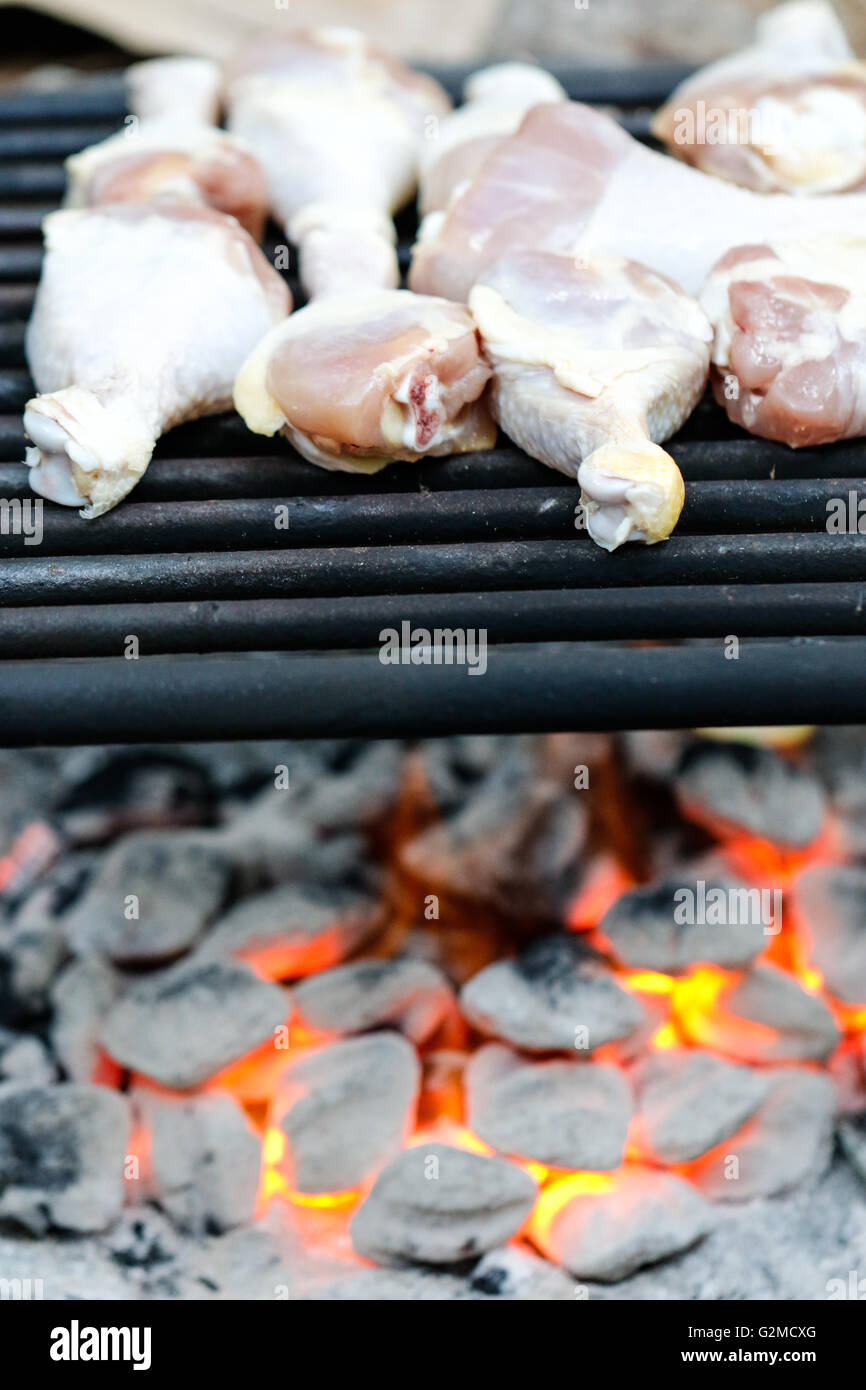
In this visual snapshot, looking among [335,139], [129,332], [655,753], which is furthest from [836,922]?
[335,139]

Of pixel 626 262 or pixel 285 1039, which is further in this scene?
pixel 285 1039

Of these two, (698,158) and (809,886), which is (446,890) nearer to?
(809,886)

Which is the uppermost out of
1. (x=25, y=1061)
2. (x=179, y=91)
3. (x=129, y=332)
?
(x=179, y=91)

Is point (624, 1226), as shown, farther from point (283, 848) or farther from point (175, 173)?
point (175, 173)

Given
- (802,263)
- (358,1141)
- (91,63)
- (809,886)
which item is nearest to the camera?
(802,263)

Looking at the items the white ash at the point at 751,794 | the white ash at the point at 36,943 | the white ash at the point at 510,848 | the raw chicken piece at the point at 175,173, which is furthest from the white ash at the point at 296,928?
the raw chicken piece at the point at 175,173

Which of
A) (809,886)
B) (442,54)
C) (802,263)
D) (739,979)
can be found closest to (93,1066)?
(739,979)
